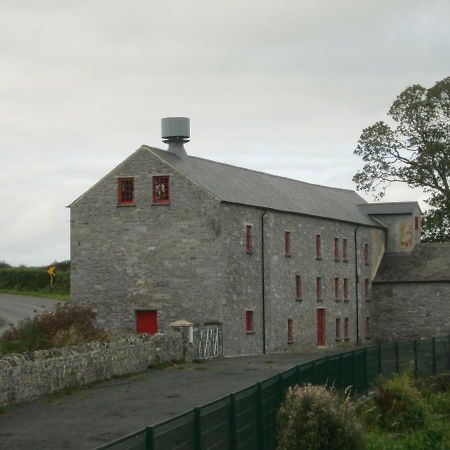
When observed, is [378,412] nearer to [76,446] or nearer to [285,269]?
[76,446]

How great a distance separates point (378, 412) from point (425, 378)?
8.98 m

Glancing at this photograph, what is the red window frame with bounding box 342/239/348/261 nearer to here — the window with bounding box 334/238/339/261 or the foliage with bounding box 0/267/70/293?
the window with bounding box 334/238/339/261

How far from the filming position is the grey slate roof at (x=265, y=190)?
47.9m

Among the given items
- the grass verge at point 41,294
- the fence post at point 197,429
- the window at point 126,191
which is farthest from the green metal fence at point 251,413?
the grass verge at point 41,294

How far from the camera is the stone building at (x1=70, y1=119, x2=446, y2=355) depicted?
4612 cm

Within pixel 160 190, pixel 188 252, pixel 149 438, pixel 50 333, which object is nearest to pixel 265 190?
pixel 160 190

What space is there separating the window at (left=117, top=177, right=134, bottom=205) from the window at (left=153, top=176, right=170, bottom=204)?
1.11 m

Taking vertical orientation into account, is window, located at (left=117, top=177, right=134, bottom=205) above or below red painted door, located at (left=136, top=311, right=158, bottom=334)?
above

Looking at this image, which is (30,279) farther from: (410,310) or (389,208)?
(410,310)

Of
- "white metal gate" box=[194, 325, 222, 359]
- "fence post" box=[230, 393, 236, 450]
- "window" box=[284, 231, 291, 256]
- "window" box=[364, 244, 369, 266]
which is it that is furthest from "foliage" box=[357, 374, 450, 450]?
"window" box=[364, 244, 369, 266]

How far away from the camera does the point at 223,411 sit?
15.8 metres

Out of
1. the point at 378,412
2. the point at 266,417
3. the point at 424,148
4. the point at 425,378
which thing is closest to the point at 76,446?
the point at 266,417

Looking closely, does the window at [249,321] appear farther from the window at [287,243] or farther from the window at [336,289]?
the window at [336,289]

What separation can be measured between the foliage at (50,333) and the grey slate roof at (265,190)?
26.8ft
